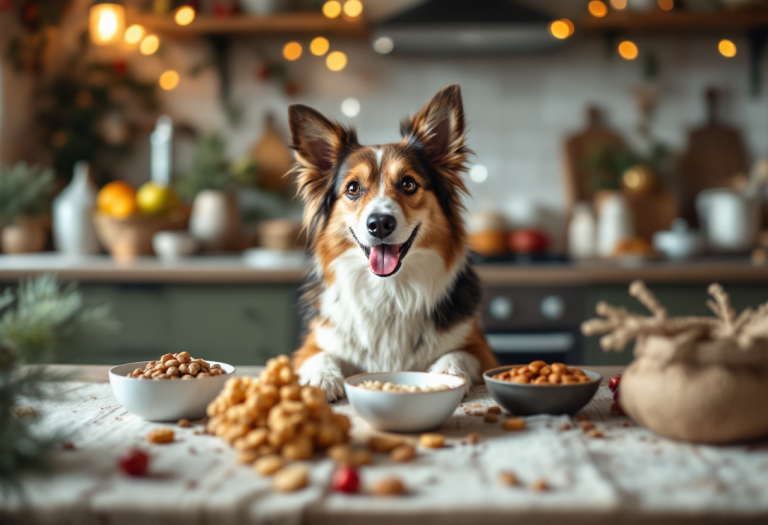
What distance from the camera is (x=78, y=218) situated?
3.17 m

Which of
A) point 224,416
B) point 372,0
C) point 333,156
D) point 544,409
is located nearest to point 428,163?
point 333,156

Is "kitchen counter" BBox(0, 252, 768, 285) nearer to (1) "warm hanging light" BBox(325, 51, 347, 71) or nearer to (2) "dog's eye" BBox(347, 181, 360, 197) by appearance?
(2) "dog's eye" BBox(347, 181, 360, 197)

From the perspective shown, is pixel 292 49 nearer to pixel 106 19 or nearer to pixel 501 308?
pixel 106 19

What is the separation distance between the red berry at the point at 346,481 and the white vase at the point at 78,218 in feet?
9.31

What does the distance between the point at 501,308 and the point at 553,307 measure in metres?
0.22

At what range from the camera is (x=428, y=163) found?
1594 millimetres

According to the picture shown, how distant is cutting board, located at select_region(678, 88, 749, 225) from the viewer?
136 inches

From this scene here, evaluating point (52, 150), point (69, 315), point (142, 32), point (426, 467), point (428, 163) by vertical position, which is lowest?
point (426, 467)

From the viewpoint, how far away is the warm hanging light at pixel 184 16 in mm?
3328

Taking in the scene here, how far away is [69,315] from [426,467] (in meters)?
0.57

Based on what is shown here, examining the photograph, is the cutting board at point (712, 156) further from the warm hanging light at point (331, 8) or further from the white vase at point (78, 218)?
the white vase at point (78, 218)

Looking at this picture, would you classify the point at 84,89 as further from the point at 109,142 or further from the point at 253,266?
the point at 253,266

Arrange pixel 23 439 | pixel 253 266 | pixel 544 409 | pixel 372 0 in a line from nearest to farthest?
pixel 23 439, pixel 544 409, pixel 253 266, pixel 372 0

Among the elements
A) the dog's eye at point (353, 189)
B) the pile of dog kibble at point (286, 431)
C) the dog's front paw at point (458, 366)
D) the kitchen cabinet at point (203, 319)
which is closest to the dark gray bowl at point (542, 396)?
the pile of dog kibble at point (286, 431)
